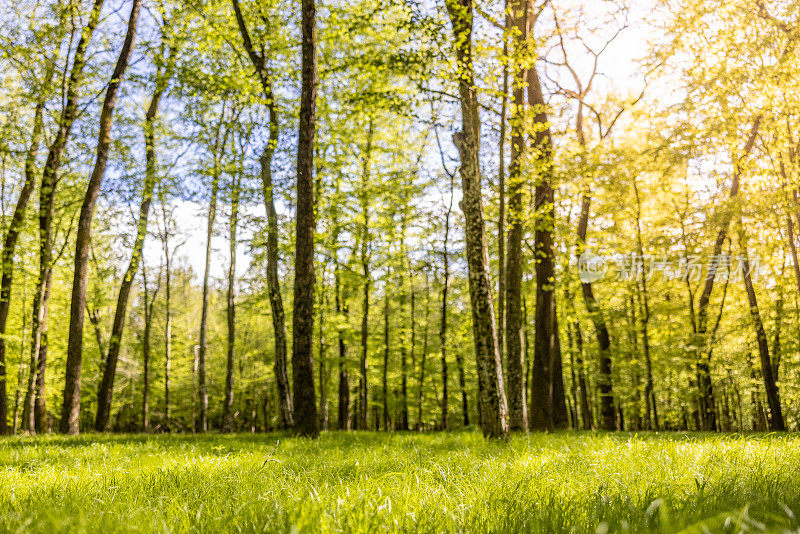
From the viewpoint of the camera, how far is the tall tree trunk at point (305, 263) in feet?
28.8

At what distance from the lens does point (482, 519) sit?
235 cm

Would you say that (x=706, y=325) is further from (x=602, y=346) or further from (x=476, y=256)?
(x=476, y=256)

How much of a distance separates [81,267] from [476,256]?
10386 millimetres

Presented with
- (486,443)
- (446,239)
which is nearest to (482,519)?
(486,443)

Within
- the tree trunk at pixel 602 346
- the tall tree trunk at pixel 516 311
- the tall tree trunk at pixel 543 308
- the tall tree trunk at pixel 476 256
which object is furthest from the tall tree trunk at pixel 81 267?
the tree trunk at pixel 602 346

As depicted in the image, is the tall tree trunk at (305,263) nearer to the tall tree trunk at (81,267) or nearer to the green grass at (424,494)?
the green grass at (424,494)

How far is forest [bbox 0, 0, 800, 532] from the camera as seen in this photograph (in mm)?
3326

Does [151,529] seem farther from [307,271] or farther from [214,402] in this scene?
[214,402]

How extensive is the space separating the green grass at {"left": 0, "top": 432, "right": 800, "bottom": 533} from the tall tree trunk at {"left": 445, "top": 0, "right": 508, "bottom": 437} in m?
2.28

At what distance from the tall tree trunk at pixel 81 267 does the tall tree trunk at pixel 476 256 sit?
30.2ft

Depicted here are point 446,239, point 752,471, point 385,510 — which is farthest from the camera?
point 446,239

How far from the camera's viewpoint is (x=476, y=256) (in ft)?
25.5

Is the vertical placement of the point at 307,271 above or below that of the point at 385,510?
above

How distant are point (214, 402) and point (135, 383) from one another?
674 centimetres
